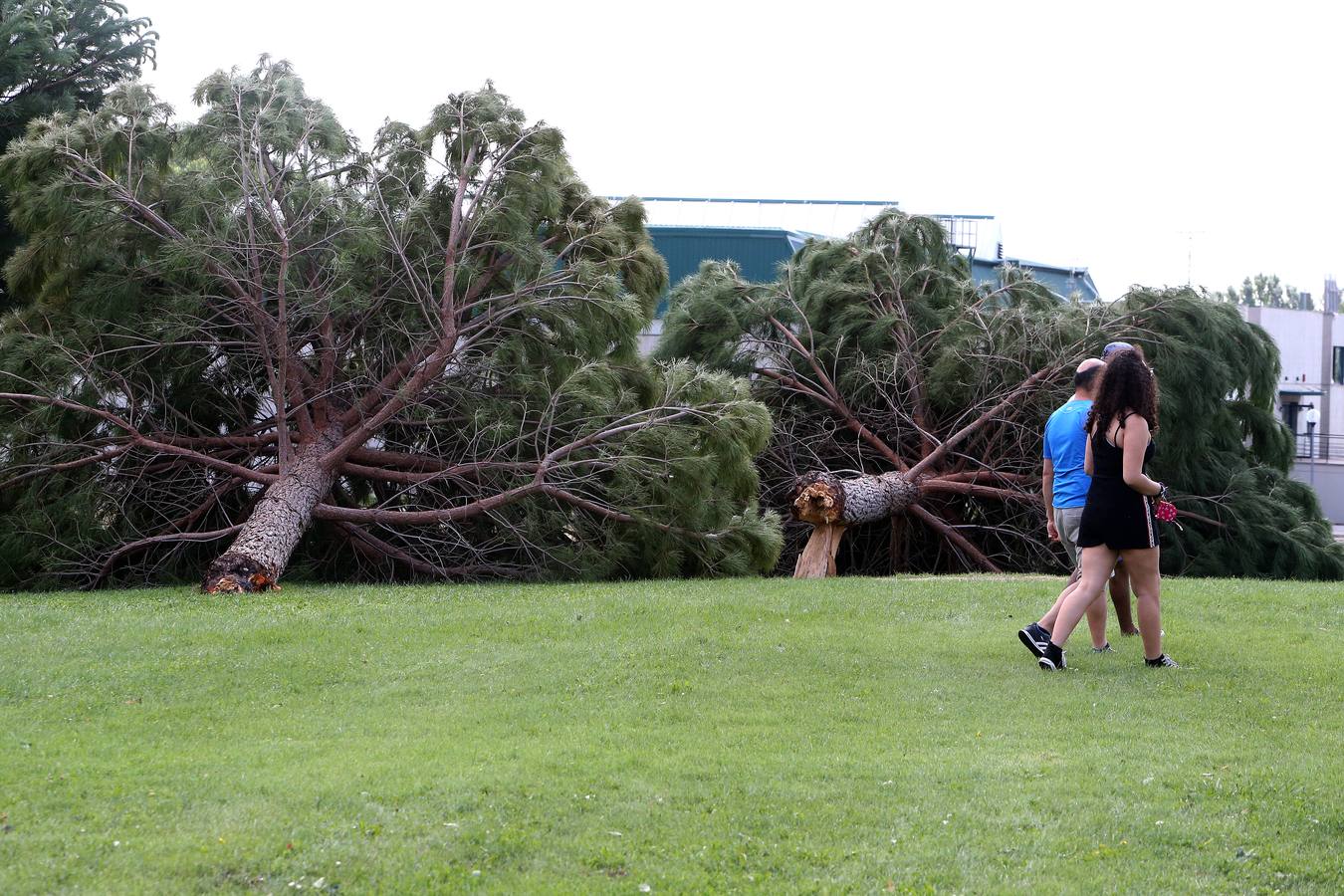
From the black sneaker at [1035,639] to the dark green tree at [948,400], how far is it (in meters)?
5.84

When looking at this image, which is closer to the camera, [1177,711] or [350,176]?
[1177,711]

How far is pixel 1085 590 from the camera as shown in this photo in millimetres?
6570

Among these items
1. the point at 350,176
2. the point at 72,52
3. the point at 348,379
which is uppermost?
the point at 72,52

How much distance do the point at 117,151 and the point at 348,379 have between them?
2663 mm

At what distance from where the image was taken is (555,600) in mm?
9086

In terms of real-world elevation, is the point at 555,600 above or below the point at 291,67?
below

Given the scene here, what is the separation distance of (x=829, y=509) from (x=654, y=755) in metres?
7.89

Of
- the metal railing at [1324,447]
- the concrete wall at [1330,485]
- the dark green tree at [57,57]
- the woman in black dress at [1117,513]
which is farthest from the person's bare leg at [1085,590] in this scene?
the metal railing at [1324,447]

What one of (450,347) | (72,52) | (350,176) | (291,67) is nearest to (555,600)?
(450,347)

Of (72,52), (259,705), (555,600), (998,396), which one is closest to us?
(259,705)

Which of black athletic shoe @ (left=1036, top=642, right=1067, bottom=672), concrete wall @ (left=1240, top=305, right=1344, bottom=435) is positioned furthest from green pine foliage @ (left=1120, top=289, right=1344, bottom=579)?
concrete wall @ (left=1240, top=305, right=1344, bottom=435)

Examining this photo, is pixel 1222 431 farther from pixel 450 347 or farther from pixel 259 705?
pixel 259 705

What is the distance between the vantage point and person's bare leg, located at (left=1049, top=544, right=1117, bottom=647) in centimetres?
657

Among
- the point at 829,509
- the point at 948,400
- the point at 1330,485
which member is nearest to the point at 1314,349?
the point at 1330,485
